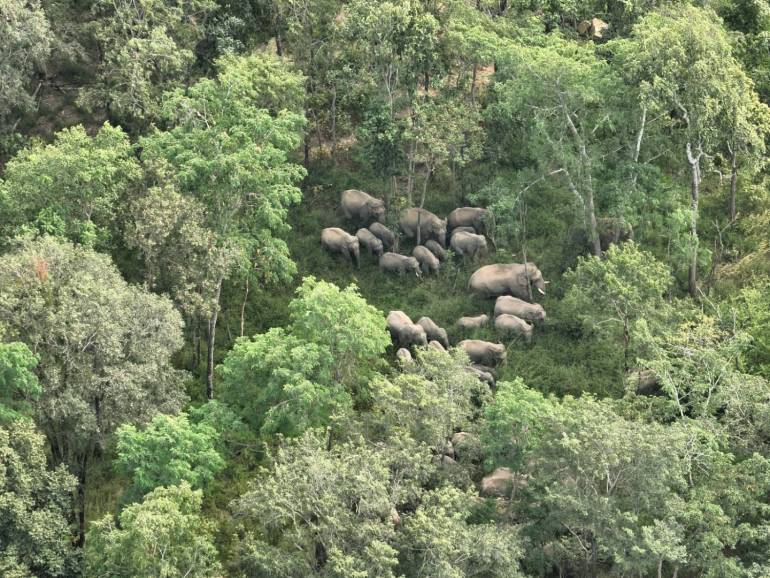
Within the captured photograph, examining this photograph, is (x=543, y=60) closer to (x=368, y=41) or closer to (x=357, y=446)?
(x=368, y=41)

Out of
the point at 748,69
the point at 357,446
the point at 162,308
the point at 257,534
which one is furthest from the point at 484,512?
the point at 748,69

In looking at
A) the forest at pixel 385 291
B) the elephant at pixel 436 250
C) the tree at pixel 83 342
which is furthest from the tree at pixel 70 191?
the elephant at pixel 436 250

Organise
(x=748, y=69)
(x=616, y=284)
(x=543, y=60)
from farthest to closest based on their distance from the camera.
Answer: (x=748, y=69) < (x=543, y=60) < (x=616, y=284)

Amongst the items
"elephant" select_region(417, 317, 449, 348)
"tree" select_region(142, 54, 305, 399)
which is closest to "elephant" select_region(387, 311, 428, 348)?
"elephant" select_region(417, 317, 449, 348)

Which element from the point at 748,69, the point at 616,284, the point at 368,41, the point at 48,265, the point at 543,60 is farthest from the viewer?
the point at 748,69

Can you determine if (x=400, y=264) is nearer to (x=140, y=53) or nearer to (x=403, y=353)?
(x=403, y=353)

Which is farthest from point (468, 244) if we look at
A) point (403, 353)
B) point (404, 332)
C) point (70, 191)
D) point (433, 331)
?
point (70, 191)

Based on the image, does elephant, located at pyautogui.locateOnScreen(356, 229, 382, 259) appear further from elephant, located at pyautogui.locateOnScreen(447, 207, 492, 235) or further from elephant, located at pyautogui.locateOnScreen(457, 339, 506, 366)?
elephant, located at pyautogui.locateOnScreen(457, 339, 506, 366)
